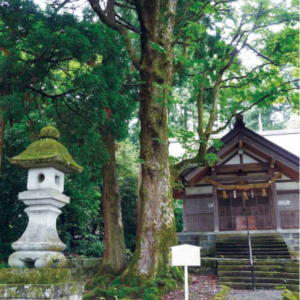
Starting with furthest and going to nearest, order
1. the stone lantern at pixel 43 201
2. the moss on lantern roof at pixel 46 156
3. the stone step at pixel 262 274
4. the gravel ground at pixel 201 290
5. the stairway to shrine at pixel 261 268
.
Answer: the stone step at pixel 262 274, the stairway to shrine at pixel 261 268, the gravel ground at pixel 201 290, the moss on lantern roof at pixel 46 156, the stone lantern at pixel 43 201

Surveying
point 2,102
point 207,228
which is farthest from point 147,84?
point 207,228

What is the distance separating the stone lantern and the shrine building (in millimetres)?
9239

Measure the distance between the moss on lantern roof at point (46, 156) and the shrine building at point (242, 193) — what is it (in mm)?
9118

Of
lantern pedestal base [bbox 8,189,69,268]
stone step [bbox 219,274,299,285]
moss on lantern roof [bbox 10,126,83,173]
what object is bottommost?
stone step [bbox 219,274,299,285]

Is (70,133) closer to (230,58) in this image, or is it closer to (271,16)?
(230,58)

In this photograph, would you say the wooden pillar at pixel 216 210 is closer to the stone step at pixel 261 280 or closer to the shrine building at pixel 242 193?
the shrine building at pixel 242 193

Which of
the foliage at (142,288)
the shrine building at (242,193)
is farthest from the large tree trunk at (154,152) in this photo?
the shrine building at (242,193)

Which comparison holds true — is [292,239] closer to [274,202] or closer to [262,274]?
[274,202]

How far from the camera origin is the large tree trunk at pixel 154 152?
820 cm

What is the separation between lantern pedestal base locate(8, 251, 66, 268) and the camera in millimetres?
4504

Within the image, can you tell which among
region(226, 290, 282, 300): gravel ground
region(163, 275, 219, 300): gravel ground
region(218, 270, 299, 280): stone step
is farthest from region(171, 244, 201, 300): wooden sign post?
region(218, 270, 299, 280): stone step

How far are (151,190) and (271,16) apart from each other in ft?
23.5

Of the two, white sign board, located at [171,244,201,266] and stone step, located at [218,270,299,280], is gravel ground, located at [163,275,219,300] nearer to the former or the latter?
stone step, located at [218,270,299,280]

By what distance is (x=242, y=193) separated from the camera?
14.9 metres
